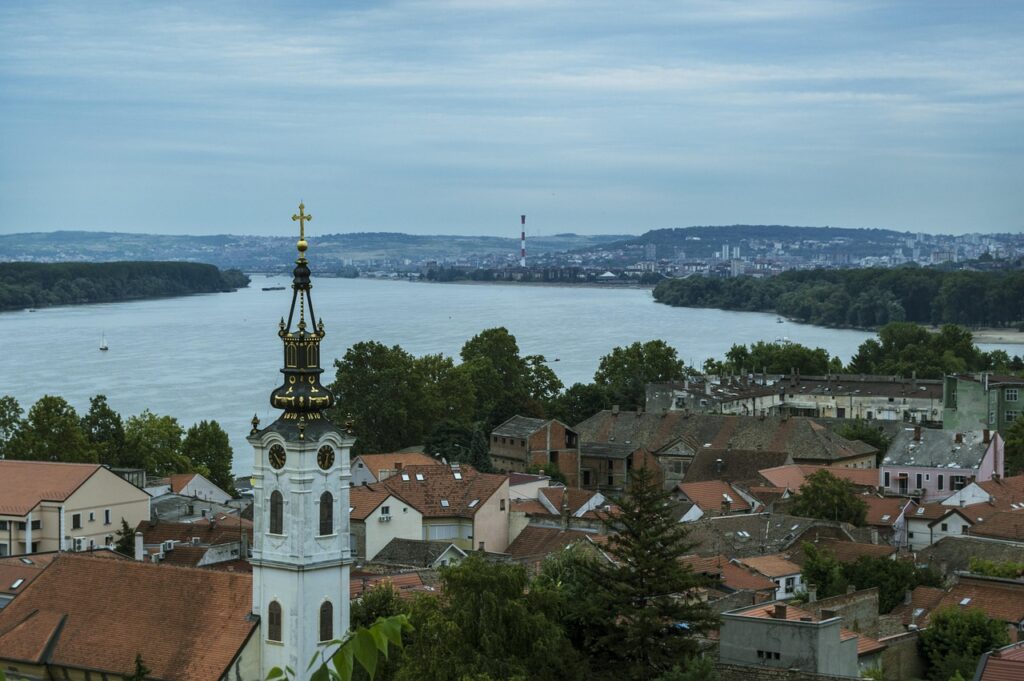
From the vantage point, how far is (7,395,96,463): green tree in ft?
158

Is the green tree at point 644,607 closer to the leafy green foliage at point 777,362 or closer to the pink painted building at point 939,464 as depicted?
the pink painted building at point 939,464

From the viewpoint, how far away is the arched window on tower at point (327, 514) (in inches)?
810

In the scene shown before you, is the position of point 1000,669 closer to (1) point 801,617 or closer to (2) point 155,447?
(1) point 801,617

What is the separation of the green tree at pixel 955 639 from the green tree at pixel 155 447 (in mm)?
29860

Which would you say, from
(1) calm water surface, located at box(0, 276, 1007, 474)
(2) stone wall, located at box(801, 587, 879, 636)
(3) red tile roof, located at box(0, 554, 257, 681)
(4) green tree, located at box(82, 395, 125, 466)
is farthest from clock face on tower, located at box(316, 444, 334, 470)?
(1) calm water surface, located at box(0, 276, 1007, 474)

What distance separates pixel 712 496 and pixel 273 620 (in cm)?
2550

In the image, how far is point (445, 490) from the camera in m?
41.0

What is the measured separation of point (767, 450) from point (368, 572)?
2837cm

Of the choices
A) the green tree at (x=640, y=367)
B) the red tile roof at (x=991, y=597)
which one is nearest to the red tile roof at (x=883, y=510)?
the red tile roof at (x=991, y=597)

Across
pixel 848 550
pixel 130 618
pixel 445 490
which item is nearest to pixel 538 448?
pixel 445 490

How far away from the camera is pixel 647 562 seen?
74.1 ft

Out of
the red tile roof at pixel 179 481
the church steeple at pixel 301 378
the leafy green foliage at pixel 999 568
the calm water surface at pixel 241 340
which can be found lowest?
the calm water surface at pixel 241 340

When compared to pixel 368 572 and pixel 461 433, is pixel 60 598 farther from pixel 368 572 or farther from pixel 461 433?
pixel 461 433

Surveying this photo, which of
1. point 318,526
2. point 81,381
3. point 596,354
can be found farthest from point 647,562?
point 596,354
